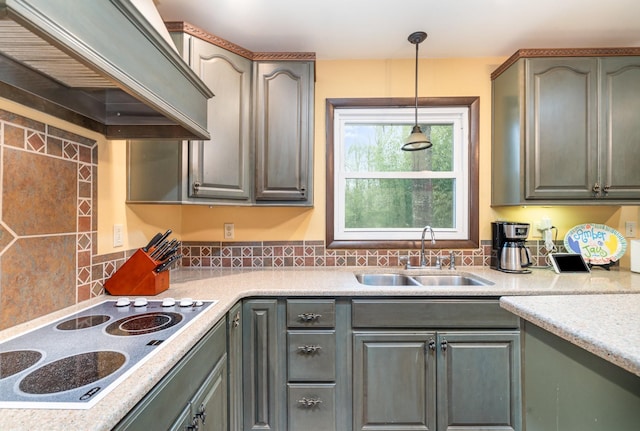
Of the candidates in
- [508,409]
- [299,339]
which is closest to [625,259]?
[508,409]

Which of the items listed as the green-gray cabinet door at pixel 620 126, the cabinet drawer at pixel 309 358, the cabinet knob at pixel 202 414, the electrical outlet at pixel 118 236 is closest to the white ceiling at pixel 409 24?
the green-gray cabinet door at pixel 620 126

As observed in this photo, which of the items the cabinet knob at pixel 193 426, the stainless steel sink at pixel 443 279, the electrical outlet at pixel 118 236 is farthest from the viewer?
the stainless steel sink at pixel 443 279

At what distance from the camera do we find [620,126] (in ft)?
6.02

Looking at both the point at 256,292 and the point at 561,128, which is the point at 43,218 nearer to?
the point at 256,292

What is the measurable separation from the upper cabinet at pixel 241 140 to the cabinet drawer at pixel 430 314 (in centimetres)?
78

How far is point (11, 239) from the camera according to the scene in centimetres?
101

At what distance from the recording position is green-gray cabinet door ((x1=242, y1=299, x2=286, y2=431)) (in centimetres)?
155

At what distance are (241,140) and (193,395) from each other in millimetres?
1344

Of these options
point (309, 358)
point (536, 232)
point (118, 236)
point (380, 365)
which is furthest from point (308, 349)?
point (536, 232)

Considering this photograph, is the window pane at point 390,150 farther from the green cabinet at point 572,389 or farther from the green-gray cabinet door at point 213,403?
the green-gray cabinet door at point 213,403

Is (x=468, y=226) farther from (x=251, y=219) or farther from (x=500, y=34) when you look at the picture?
(x=251, y=219)

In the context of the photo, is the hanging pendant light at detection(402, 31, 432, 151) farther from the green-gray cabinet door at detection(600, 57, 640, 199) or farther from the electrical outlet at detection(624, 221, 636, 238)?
the electrical outlet at detection(624, 221, 636, 238)

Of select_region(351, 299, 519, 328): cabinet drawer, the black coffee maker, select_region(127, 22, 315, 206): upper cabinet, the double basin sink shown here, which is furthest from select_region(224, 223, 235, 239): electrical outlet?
the black coffee maker

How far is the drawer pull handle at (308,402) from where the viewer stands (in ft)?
5.15
